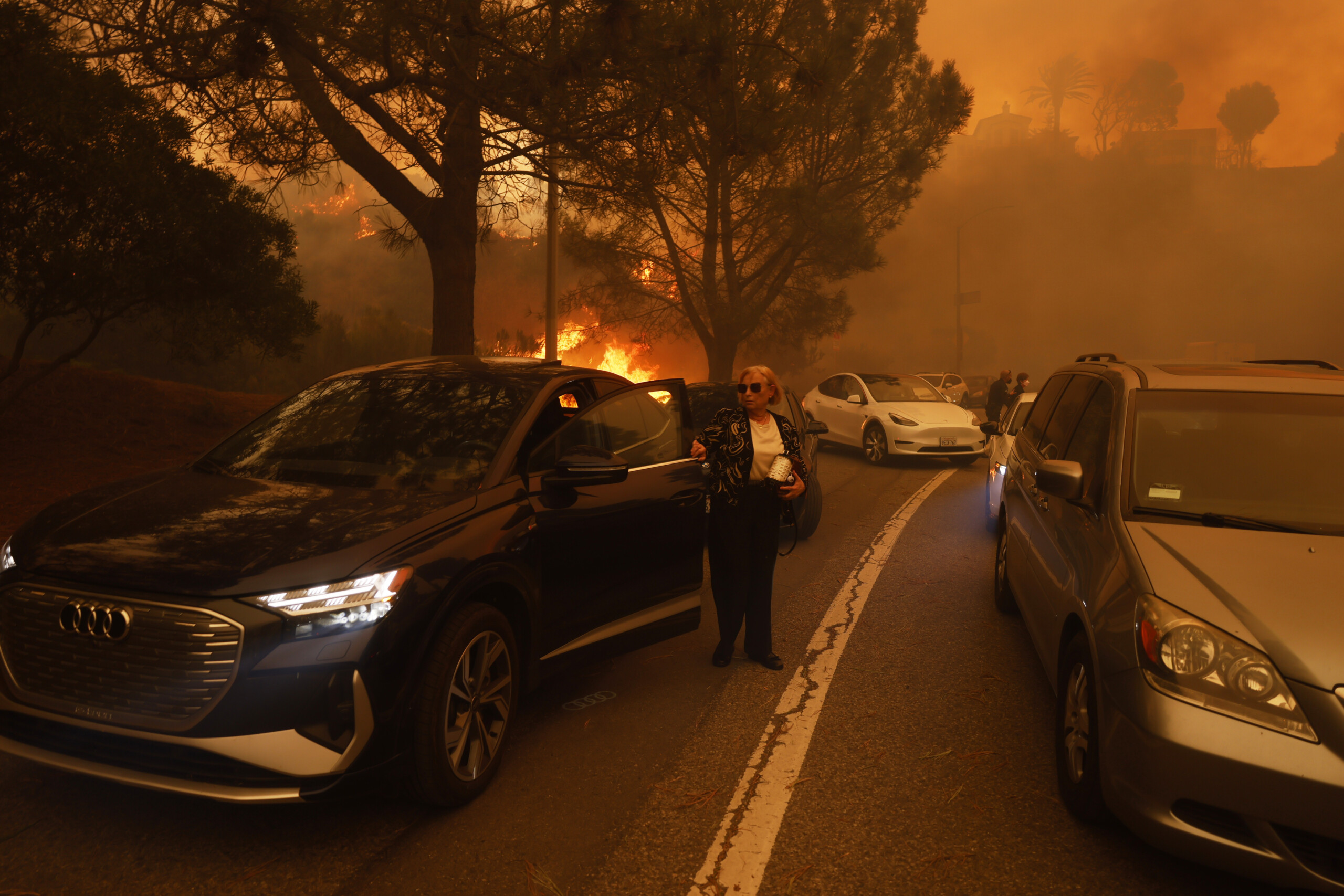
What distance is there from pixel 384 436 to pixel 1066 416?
12.2ft

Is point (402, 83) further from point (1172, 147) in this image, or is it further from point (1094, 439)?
point (1172, 147)

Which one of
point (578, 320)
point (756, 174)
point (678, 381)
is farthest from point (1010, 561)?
point (578, 320)

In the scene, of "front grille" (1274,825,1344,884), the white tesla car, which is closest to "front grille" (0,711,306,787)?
"front grille" (1274,825,1344,884)

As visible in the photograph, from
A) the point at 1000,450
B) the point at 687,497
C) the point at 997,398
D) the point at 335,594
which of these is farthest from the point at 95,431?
the point at 997,398

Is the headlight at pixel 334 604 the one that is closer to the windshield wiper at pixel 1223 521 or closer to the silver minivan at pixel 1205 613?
the silver minivan at pixel 1205 613

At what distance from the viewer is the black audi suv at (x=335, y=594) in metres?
2.92

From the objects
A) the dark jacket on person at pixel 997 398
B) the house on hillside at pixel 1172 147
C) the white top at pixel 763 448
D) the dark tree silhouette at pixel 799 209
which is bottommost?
the white top at pixel 763 448

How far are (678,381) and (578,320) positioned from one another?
2241 centimetres

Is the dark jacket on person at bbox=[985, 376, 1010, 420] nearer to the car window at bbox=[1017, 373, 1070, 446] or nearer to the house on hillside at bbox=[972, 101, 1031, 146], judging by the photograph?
the car window at bbox=[1017, 373, 1070, 446]

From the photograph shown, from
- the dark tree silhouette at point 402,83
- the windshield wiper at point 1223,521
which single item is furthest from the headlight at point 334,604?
the dark tree silhouette at point 402,83

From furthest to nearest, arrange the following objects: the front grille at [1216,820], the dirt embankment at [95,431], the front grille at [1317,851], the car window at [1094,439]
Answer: the dirt embankment at [95,431] < the car window at [1094,439] < the front grille at [1216,820] < the front grille at [1317,851]

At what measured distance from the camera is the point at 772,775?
382 cm

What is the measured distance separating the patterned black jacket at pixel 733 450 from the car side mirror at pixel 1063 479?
1323 mm

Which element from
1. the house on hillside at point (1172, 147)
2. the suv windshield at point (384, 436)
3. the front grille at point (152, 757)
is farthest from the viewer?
the house on hillside at point (1172, 147)
